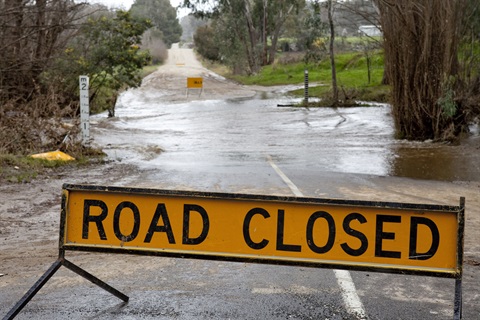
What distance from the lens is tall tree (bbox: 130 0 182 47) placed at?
121 meters

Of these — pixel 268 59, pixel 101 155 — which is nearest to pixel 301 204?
pixel 101 155

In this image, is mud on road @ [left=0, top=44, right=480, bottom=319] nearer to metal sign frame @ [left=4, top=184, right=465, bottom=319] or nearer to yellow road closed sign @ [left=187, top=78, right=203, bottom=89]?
metal sign frame @ [left=4, top=184, right=465, bottom=319]

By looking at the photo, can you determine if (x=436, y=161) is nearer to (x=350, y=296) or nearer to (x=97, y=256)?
(x=97, y=256)

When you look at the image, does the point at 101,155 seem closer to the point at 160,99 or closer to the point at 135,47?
the point at 135,47

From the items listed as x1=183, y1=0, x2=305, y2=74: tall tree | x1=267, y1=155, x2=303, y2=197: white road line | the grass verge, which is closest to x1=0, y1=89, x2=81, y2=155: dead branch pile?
x1=267, y1=155, x2=303, y2=197: white road line

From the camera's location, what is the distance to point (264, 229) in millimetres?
5156

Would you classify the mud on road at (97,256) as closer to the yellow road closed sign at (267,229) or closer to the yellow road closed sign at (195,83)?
the yellow road closed sign at (267,229)

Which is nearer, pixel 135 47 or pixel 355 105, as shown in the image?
pixel 135 47

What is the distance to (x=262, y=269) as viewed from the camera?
675cm

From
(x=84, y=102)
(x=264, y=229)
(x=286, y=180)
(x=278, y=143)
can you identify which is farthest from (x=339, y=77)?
(x=264, y=229)

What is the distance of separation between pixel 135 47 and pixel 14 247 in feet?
74.3

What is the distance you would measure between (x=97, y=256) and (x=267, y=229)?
2766 millimetres

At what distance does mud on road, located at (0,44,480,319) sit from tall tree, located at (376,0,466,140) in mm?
6490

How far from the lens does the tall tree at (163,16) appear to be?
397 ft
